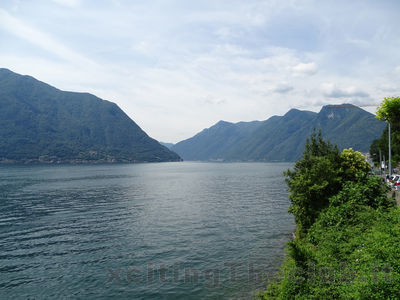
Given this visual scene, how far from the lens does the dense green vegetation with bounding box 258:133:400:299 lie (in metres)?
11.8

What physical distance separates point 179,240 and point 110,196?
41.3 meters

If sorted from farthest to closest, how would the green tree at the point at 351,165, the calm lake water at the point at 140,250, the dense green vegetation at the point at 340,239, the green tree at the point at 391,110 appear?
the green tree at the point at 351,165
the green tree at the point at 391,110
the calm lake water at the point at 140,250
the dense green vegetation at the point at 340,239

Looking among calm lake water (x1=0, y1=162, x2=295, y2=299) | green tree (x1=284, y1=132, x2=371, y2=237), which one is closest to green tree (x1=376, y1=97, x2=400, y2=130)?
green tree (x1=284, y1=132, x2=371, y2=237)

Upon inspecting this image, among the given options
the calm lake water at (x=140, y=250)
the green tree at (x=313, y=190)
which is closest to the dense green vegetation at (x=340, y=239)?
the green tree at (x=313, y=190)

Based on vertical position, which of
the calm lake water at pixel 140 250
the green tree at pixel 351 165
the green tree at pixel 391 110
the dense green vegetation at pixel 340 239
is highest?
the green tree at pixel 391 110

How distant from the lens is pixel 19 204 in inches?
2211

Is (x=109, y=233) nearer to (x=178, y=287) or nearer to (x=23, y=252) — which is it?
(x=23, y=252)

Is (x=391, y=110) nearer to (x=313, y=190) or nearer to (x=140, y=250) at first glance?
(x=313, y=190)

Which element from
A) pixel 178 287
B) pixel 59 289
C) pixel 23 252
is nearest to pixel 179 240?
pixel 178 287

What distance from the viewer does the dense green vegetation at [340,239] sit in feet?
38.8

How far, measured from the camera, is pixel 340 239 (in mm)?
18500

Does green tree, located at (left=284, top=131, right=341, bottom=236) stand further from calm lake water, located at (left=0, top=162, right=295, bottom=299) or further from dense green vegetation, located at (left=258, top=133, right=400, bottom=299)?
calm lake water, located at (left=0, top=162, right=295, bottom=299)

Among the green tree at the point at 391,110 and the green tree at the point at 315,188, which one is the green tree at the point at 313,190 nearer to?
the green tree at the point at 315,188

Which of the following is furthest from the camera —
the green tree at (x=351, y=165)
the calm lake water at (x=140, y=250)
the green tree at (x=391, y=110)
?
the green tree at (x=351, y=165)
